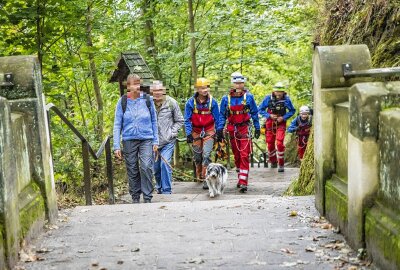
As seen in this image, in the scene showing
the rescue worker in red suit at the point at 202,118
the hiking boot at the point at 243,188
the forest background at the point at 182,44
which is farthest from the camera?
the forest background at the point at 182,44

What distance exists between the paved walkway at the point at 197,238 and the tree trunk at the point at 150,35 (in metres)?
10.0

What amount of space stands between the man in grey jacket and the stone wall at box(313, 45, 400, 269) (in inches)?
170

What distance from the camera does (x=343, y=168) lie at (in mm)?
5855

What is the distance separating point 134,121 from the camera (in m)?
8.61

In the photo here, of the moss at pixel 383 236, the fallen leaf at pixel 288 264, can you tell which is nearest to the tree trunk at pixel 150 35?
the fallen leaf at pixel 288 264

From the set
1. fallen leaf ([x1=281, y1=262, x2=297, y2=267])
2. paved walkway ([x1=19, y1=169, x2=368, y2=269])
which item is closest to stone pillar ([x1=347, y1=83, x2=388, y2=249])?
paved walkway ([x1=19, y1=169, x2=368, y2=269])

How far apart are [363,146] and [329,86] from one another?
162 cm

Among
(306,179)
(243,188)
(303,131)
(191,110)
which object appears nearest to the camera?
(306,179)

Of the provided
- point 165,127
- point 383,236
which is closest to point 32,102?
point 383,236

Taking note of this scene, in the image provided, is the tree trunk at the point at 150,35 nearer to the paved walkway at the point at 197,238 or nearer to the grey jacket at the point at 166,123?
the grey jacket at the point at 166,123

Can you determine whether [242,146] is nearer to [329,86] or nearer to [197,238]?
[329,86]

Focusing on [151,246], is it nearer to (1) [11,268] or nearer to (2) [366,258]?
(1) [11,268]

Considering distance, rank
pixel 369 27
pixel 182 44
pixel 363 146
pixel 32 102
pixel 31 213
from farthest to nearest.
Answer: pixel 182 44 → pixel 369 27 → pixel 32 102 → pixel 31 213 → pixel 363 146

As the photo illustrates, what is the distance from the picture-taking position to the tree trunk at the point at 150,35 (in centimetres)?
1662
